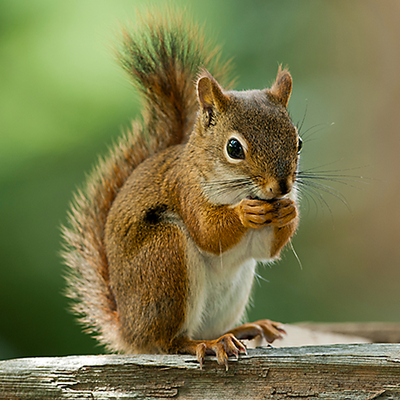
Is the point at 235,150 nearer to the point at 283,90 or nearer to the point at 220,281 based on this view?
the point at 283,90

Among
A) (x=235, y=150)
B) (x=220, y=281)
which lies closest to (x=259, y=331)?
(x=220, y=281)

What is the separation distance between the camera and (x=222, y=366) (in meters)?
1.06

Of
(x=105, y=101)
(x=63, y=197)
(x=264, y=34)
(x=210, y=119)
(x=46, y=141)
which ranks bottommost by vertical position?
(x=210, y=119)

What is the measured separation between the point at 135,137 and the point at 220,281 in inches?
24.3

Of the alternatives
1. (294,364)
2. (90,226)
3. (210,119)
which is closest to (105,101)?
(90,226)

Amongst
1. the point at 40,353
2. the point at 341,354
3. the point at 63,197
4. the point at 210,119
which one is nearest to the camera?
the point at 341,354

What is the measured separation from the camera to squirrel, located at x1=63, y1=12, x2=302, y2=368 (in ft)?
3.72

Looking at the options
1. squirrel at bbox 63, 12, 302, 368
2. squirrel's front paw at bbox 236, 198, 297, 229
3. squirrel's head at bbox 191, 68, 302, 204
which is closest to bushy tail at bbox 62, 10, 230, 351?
squirrel at bbox 63, 12, 302, 368

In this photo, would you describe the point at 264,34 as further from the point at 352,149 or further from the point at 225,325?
the point at 225,325

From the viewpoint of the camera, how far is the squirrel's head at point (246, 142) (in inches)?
42.5

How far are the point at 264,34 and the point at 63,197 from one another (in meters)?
1.51

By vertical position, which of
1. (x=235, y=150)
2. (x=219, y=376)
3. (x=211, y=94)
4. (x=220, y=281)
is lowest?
(x=219, y=376)

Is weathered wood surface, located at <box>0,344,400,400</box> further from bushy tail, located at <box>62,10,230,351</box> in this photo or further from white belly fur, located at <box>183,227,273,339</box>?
bushy tail, located at <box>62,10,230,351</box>

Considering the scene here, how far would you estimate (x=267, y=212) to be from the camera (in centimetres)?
111
